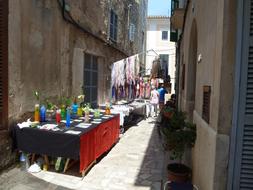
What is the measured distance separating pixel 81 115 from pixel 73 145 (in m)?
1.94

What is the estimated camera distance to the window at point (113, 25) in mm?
10508

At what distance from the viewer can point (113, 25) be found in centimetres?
1073

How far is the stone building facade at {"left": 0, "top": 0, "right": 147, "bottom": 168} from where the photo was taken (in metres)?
4.73

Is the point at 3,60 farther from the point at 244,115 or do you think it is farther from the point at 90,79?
the point at 90,79

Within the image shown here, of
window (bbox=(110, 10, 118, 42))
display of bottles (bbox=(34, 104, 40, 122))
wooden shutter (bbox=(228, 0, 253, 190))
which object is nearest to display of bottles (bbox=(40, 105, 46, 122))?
display of bottles (bbox=(34, 104, 40, 122))

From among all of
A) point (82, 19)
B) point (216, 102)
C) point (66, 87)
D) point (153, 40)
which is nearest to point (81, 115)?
point (66, 87)

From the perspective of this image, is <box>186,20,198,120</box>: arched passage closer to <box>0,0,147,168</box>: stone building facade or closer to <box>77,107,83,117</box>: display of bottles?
<box>77,107,83,117</box>: display of bottles

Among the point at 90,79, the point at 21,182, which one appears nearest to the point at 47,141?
the point at 21,182

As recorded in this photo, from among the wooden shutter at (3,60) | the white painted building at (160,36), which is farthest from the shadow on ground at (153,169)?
the white painted building at (160,36)

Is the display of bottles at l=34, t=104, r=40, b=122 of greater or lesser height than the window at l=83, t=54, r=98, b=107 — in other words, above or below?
below

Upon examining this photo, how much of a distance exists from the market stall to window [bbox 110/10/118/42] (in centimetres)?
617

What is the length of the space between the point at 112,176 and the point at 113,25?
7453mm

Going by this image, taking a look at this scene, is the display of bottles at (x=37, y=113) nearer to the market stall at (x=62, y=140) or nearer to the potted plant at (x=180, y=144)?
the market stall at (x=62, y=140)

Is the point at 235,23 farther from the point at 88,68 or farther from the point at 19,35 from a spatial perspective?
the point at 88,68
